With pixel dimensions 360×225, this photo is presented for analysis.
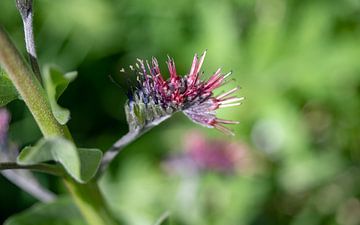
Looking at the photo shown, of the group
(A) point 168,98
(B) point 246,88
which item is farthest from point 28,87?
(B) point 246,88

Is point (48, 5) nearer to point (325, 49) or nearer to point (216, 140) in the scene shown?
point (216, 140)

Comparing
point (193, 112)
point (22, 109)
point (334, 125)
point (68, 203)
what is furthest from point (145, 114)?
point (334, 125)

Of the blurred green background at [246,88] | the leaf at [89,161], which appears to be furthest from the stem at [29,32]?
the blurred green background at [246,88]

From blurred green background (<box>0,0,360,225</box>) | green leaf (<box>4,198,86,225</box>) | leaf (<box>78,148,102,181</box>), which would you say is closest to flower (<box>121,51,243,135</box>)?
leaf (<box>78,148,102,181</box>)

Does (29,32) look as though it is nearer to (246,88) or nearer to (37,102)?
(37,102)

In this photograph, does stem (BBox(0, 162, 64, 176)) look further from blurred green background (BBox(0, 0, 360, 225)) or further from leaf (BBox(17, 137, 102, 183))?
blurred green background (BBox(0, 0, 360, 225))

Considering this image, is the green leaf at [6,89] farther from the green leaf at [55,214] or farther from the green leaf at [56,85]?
the green leaf at [55,214]
